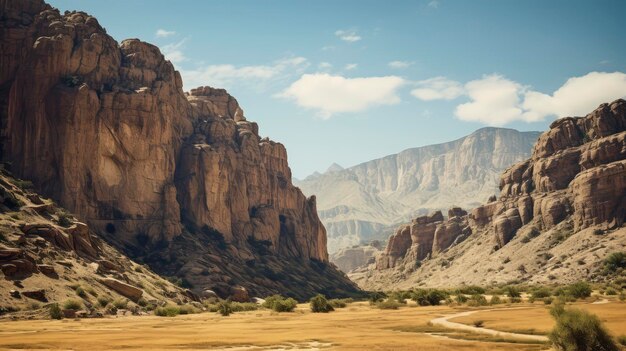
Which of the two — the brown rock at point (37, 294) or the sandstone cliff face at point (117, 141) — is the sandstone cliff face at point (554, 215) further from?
the brown rock at point (37, 294)

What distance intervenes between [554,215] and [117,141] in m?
97.3

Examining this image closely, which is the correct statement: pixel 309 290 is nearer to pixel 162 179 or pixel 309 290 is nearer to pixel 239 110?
pixel 162 179

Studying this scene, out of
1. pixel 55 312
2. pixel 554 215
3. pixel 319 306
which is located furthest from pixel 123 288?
pixel 554 215

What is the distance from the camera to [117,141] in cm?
10012

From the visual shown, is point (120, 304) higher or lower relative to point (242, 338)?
higher

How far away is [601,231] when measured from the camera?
387 ft

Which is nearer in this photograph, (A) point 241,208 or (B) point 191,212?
(B) point 191,212

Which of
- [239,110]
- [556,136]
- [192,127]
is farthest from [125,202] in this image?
[556,136]

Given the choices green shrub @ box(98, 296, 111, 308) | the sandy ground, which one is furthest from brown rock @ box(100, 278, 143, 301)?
the sandy ground

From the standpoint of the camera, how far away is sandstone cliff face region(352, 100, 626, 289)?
117312mm

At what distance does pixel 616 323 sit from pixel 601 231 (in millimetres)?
96122

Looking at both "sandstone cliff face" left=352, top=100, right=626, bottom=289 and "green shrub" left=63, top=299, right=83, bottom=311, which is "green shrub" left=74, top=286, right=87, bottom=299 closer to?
"green shrub" left=63, top=299, right=83, bottom=311

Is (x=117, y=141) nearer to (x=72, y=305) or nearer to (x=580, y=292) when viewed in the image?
(x=72, y=305)

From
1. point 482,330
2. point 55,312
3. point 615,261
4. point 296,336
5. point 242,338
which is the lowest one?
point 482,330
